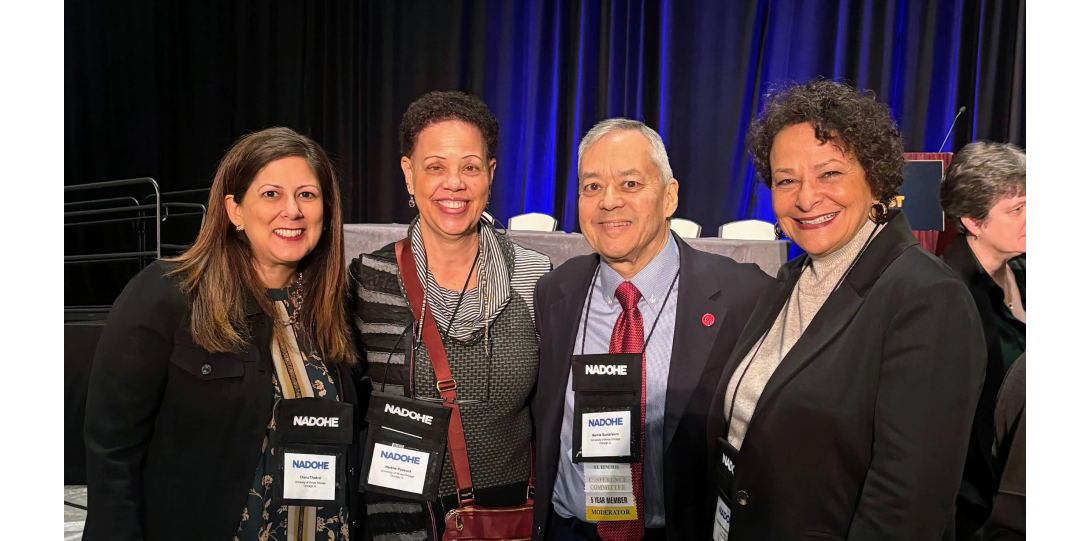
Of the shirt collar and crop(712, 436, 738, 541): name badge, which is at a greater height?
the shirt collar

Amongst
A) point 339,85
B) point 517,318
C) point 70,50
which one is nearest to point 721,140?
point 339,85

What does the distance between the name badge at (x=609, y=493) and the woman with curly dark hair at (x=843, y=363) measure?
9.1 inches

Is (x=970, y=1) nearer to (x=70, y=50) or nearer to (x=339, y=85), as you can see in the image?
(x=339, y=85)

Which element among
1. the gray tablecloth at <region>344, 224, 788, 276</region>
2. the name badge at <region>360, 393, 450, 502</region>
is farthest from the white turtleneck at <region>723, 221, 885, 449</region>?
the gray tablecloth at <region>344, 224, 788, 276</region>

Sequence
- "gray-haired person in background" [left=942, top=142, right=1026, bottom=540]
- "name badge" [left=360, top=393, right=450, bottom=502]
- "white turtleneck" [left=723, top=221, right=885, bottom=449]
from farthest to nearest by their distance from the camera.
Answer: "gray-haired person in background" [left=942, top=142, right=1026, bottom=540], "name badge" [left=360, top=393, right=450, bottom=502], "white turtleneck" [left=723, top=221, right=885, bottom=449]

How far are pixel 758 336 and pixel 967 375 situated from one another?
1.73ft

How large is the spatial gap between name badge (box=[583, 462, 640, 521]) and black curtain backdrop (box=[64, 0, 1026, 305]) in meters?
7.15

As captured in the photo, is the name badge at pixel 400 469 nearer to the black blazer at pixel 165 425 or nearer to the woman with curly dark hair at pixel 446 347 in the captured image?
the woman with curly dark hair at pixel 446 347

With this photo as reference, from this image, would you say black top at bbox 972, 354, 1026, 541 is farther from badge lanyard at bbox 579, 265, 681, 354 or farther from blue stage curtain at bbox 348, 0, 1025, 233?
blue stage curtain at bbox 348, 0, 1025, 233

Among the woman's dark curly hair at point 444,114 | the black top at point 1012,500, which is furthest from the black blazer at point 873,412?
the woman's dark curly hair at point 444,114

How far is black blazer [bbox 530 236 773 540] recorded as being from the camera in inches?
78.8

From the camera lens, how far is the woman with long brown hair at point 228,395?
2.00m

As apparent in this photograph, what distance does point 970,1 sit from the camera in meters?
7.60

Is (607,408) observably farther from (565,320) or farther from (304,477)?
(304,477)
